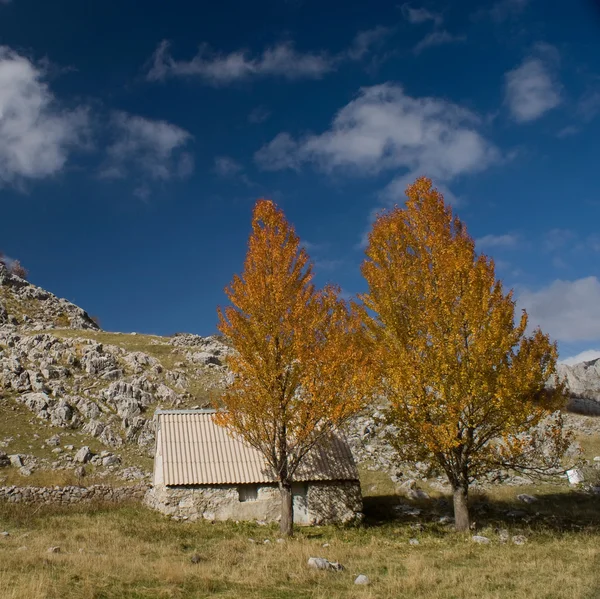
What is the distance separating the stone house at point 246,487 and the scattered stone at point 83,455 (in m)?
10.1

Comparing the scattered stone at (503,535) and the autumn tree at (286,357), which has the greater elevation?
the autumn tree at (286,357)

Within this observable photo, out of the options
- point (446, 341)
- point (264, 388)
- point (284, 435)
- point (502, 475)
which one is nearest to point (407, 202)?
point (446, 341)

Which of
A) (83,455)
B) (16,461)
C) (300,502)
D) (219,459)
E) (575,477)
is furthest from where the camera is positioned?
(83,455)

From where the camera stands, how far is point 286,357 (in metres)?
20.6

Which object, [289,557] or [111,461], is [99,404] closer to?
[111,461]

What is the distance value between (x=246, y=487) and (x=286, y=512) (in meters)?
3.80

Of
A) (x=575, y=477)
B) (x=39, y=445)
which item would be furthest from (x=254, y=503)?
(x=575, y=477)

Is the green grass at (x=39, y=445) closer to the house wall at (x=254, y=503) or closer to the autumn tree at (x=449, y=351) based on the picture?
the house wall at (x=254, y=503)

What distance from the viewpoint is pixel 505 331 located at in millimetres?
17703

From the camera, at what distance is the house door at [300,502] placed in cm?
2352

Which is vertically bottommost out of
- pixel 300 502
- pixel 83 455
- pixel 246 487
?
pixel 300 502

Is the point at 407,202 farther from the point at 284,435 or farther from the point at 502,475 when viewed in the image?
the point at 502,475

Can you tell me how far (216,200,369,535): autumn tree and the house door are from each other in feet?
8.97

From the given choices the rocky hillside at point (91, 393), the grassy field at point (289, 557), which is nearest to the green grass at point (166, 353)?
the rocky hillside at point (91, 393)
